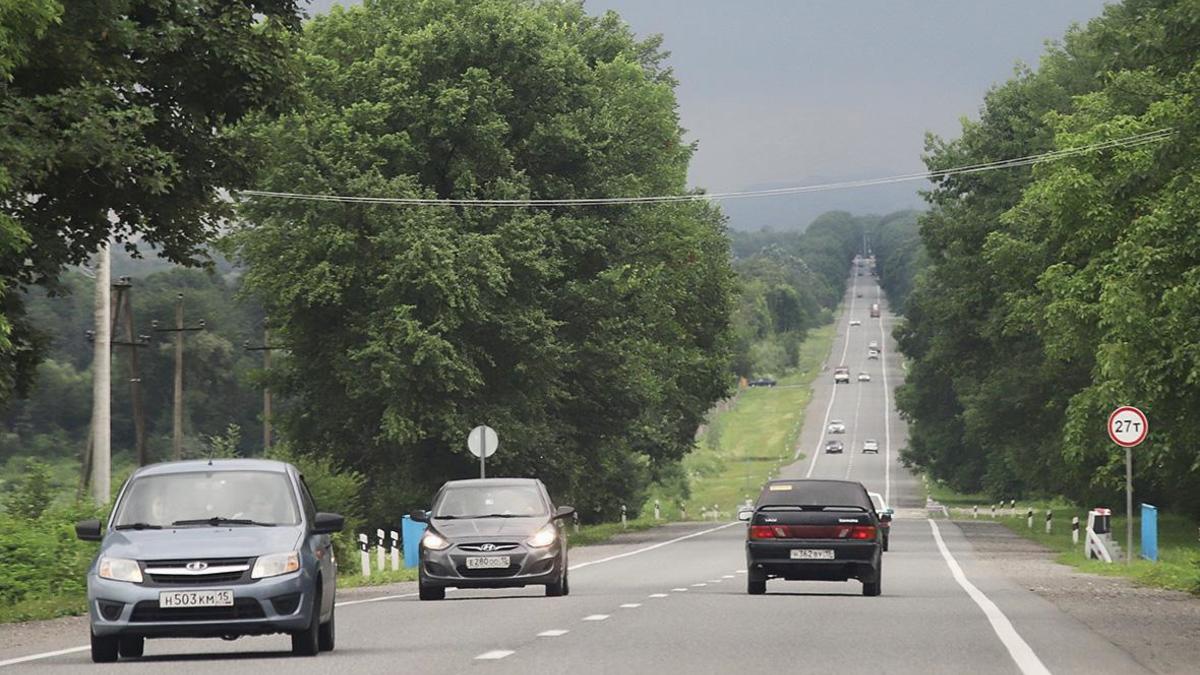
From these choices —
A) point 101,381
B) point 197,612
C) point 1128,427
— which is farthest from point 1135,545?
point 197,612

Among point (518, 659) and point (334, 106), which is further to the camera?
point (334, 106)

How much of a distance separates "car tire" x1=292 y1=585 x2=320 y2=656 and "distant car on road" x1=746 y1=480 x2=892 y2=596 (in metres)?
11.6

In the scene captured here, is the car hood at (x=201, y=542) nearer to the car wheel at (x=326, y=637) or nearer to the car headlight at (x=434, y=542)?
the car wheel at (x=326, y=637)

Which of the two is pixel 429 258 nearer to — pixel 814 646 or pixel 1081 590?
pixel 1081 590

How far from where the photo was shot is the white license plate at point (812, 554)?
2730 centimetres

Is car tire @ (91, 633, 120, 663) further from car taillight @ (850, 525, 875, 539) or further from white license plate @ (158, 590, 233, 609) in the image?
car taillight @ (850, 525, 875, 539)

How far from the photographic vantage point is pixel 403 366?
50375 millimetres

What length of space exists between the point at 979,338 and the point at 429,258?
1215 inches

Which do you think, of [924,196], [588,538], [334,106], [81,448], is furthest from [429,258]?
[81,448]

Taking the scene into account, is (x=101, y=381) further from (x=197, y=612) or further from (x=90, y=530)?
(x=197, y=612)

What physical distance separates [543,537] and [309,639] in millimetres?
10808

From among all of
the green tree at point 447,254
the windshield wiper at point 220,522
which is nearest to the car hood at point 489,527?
the windshield wiper at point 220,522

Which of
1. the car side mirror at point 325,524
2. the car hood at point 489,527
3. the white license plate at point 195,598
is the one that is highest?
the car side mirror at point 325,524

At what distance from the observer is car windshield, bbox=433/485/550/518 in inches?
1080
